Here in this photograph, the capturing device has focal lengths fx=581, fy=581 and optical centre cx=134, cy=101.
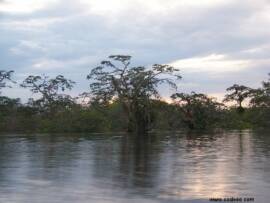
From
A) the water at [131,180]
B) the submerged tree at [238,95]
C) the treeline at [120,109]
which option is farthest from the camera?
the submerged tree at [238,95]

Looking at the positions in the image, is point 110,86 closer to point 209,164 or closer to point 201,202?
point 209,164

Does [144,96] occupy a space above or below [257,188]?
above

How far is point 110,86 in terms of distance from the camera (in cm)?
6178

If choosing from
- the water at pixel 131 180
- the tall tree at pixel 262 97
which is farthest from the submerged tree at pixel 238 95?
the water at pixel 131 180

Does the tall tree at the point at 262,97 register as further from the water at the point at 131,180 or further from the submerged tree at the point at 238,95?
the water at the point at 131,180

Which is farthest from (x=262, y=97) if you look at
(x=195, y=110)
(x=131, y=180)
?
(x=131, y=180)

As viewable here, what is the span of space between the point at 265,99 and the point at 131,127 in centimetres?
3231

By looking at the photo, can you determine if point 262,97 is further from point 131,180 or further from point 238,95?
point 131,180

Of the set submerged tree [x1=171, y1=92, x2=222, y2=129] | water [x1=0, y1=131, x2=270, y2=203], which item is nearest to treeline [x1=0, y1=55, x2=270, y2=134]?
submerged tree [x1=171, y1=92, x2=222, y2=129]

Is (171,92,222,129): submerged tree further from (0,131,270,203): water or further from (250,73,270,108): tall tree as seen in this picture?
(0,131,270,203): water

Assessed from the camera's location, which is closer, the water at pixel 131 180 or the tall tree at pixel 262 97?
the water at pixel 131 180

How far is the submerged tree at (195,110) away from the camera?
252 ft

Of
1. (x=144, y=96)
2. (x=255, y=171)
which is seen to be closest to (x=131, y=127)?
(x=144, y=96)

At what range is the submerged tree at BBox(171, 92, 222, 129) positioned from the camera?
76.8 metres
